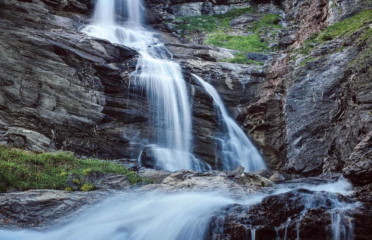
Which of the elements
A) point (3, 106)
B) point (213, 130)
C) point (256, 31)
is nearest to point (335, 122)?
point (213, 130)

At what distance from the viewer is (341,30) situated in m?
18.5

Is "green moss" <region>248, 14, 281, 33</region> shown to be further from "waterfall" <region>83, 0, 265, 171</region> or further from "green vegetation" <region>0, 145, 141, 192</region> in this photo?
"green vegetation" <region>0, 145, 141, 192</region>

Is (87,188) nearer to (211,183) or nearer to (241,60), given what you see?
(211,183)

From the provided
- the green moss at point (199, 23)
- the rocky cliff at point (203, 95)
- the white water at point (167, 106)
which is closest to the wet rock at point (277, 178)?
the rocky cliff at point (203, 95)

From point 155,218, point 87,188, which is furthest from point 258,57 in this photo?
point 155,218

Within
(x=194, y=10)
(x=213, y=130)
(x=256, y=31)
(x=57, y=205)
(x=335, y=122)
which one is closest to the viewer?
(x=57, y=205)

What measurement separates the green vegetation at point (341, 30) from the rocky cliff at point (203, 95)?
0.32ft

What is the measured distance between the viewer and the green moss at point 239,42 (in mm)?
27078

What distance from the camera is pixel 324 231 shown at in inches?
307

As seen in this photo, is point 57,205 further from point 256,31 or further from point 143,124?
point 256,31

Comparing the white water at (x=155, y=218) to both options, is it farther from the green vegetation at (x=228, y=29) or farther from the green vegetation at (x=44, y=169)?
the green vegetation at (x=228, y=29)

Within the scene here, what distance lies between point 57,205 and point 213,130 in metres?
9.83

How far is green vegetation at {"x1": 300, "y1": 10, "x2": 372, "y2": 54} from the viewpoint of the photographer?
17366 mm

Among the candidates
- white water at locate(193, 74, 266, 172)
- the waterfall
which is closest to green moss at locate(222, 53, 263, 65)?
the waterfall
